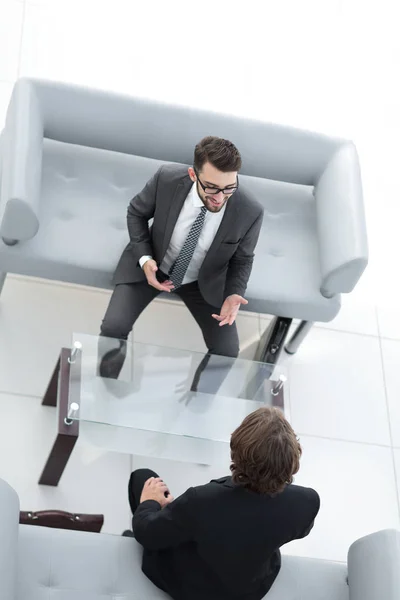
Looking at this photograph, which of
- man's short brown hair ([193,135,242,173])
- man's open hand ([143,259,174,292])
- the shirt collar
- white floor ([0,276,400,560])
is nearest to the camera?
man's short brown hair ([193,135,242,173])

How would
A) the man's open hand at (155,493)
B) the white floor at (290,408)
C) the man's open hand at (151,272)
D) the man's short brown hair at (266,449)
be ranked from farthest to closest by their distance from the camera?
the white floor at (290,408) → the man's open hand at (151,272) → the man's open hand at (155,493) → the man's short brown hair at (266,449)

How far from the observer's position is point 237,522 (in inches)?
106

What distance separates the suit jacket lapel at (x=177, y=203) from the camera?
3518mm

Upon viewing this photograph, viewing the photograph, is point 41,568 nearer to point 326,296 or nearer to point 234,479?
point 234,479

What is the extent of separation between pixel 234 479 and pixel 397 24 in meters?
4.15

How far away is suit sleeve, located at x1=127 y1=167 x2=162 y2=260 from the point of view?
3586 mm

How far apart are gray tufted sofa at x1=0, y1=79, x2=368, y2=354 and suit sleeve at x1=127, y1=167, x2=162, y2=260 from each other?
0.19 metres

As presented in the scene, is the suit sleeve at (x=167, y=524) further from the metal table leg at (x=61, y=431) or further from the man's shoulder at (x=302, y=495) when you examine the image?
the metal table leg at (x=61, y=431)

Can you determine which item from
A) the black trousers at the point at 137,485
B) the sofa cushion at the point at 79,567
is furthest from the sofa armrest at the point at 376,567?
the black trousers at the point at 137,485

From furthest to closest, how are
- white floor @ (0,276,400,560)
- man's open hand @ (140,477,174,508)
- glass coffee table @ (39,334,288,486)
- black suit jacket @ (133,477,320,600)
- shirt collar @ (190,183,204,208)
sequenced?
white floor @ (0,276,400,560) < shirt collar @ (190,183,204,208) < glass coffee table @ (39,334,288,486) < man's open hand @ (140,477,174,508) < black suit jacket @ (133,477,320,600)

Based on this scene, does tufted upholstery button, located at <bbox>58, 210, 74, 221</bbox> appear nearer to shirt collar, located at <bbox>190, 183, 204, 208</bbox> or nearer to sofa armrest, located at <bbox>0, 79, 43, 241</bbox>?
sofa armrest, located at <bbox>0, 79, 43, 241</bbox>

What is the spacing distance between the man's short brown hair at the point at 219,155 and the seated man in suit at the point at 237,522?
0.94m

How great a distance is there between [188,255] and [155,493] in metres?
0.96

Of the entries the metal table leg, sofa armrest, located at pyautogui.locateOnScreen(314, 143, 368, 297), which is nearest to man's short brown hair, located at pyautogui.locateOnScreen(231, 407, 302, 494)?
the metal table leg
